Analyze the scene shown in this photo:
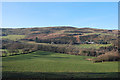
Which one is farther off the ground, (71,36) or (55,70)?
(71,36)

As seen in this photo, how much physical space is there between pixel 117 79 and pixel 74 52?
149 feet

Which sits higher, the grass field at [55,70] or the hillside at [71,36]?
the hillside at [71,36]

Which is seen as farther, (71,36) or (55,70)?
(71,36)

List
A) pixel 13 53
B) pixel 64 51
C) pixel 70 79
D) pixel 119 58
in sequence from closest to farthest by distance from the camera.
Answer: pixel 70 79 < pixel 119 58 < pixel 13 53 < pixel 64 51

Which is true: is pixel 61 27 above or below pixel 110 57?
above

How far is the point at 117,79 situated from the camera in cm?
1551

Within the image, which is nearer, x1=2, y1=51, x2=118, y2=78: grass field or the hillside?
x1=2, y1=51, x2=118, y2=78: grass field

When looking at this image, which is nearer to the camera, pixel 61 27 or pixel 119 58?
pixel 119 58

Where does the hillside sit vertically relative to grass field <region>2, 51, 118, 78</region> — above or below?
above

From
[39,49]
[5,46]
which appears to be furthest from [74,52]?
[5,46]

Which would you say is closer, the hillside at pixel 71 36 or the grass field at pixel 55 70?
the grass field at pixel 55 70

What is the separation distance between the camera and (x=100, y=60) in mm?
44375

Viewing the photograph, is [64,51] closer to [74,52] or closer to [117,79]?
[74,52]

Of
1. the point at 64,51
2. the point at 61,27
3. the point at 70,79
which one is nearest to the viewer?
the point at 70,79
